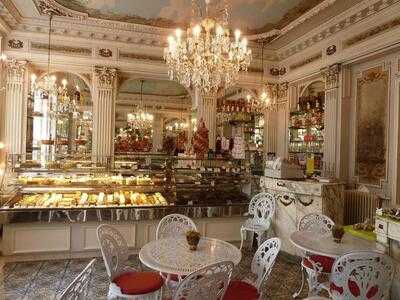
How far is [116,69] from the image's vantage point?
7609mm

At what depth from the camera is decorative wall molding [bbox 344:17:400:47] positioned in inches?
207

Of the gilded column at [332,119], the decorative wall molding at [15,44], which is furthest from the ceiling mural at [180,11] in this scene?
the decorative wall molding at [15,44]

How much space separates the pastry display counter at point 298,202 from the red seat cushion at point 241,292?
232cm

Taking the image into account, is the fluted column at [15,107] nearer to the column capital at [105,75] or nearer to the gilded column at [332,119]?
the column capital at [105,75]

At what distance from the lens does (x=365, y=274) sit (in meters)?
2.56

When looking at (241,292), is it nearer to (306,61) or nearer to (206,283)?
(206,283)

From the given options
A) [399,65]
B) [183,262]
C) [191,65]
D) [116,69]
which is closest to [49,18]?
[116,69]

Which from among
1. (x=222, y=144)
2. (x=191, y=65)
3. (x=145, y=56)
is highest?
(x=145, y=56)

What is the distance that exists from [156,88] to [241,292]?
12523 millimetres

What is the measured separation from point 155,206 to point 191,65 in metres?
2.23

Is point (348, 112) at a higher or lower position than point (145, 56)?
lower

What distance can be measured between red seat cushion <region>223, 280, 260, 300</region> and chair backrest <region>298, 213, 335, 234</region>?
4.91 ft

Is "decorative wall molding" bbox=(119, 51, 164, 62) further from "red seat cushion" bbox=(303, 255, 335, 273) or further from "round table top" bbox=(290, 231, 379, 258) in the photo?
"red seat cushion" bbox=(303, 255, 335, 273)

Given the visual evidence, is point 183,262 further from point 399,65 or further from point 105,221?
point 399,65
